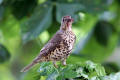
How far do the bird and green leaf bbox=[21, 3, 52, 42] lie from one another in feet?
5.94

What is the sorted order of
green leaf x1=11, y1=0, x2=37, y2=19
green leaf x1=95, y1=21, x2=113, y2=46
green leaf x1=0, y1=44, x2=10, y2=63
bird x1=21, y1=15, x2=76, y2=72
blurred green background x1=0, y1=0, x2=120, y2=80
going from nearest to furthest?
bird x1=21, y1=15, x2=76, y2=72, green leaf x1=0, y1=44, x2=10, y2=63, blurred green background x1=0, y1=0, x2=120, y2=80, green leaf x1=11, y1=0, x2=37, y2=19, green leaf x1=95, y1=21, x2=113, y2=46

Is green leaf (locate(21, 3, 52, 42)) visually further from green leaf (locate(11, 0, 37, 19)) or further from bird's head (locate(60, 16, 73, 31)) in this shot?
bird's head (locate(60, 16, 73, 31))

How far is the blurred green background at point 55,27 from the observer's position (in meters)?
5.49

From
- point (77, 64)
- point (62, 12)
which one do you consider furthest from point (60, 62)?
point (62, 12)

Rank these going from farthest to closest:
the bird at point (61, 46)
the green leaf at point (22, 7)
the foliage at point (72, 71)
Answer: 1. the green leaf at point (22, 7)
2. the bird at point (61, 46)
3. the foliage at point (72, 71)

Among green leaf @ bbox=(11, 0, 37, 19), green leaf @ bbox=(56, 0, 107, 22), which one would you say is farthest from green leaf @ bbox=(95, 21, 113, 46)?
green leaf @ bbox=(11, 0, 37, 19)

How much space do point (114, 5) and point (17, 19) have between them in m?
1.59

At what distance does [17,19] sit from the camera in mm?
6051

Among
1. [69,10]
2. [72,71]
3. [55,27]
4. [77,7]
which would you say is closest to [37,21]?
[55,27]

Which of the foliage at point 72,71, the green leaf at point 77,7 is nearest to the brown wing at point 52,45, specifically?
the foliage at point 72,71

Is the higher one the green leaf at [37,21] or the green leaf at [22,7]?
the green leaf at [22,7]

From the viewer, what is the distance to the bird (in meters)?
3.54

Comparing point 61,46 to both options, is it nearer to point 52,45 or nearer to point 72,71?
point 52,45

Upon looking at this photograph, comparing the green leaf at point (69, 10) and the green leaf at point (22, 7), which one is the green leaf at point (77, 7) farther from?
the green leaf at point (22, 7)
